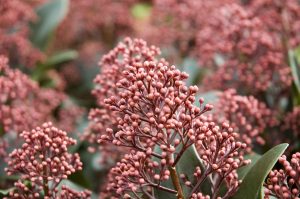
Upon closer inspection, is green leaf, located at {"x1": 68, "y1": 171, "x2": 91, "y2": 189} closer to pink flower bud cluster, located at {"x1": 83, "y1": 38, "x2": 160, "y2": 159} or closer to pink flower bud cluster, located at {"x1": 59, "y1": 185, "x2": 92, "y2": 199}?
pink flower bud cluster, located at {"x1": 83, "y1": 38, "x2": 160, "y2": 159}

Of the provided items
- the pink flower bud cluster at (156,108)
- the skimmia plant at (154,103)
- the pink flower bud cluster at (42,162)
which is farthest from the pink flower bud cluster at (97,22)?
the pink flower bud cluster at (156,108)

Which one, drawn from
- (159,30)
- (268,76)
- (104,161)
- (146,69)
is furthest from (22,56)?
(146,69)

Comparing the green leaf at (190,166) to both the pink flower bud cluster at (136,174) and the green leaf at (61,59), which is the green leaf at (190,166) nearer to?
the pink flower bud cluster at (136,174)

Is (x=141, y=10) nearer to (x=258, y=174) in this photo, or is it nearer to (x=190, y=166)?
(x=190, y=166)

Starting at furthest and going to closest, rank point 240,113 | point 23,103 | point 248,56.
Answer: point 23,103
point 248,56
point 240,113

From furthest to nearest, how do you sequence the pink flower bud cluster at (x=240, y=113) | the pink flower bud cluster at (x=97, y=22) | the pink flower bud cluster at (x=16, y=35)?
1. the pink flower bud cluster at (x=97, y=22)
2. the pink flower bud cluster at (x=16, y=35)
3. the pink flower bud cluster at (x=240, y=113)

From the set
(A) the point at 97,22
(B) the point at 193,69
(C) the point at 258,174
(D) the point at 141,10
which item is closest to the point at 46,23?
(A) the point at 97,22

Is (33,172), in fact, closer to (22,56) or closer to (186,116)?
(186,116)
